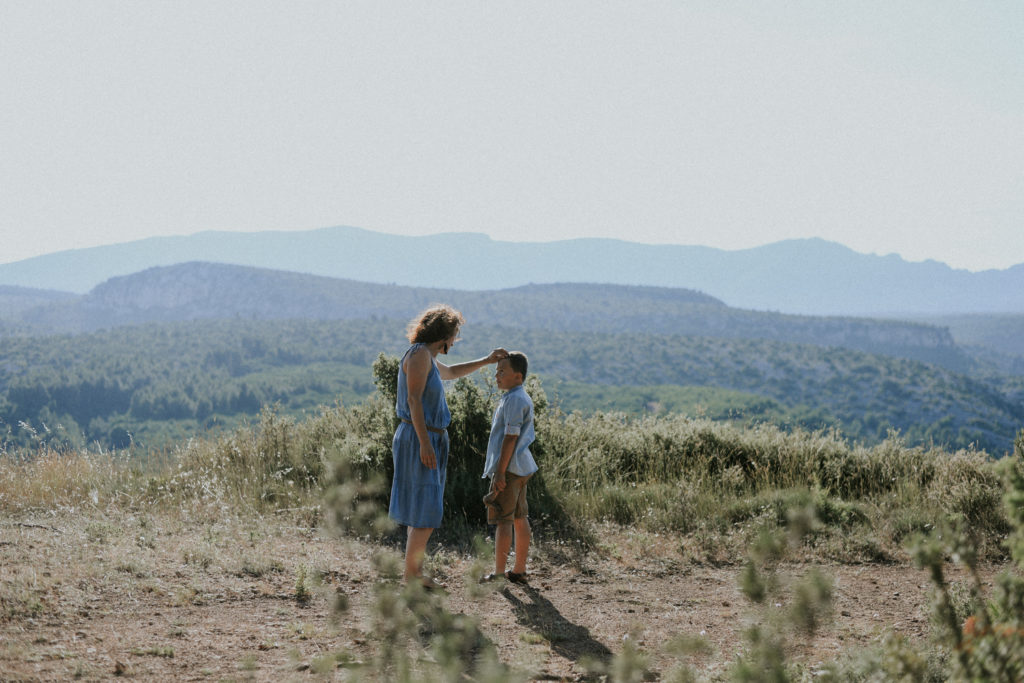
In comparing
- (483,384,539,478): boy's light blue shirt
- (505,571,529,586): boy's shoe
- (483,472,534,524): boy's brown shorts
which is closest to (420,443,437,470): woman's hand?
(483,384,539,478): boy's light blue shirt

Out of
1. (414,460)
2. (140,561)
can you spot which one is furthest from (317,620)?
(140,561)

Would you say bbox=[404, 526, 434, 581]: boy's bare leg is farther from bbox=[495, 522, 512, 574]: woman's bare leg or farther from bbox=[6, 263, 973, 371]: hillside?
bbox=[6, 263, 973, 371]: hillside

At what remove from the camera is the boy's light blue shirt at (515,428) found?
16.3ft

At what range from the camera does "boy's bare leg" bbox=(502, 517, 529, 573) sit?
5309 mm

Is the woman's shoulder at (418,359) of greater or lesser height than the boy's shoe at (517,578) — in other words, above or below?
above

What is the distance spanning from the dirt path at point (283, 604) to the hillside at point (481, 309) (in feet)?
407

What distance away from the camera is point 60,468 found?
325 inches

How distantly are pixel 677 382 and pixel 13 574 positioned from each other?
9596 cm

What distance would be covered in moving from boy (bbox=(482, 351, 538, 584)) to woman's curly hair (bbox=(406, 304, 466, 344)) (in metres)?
0.46

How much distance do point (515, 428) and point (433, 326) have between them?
0.87 metres

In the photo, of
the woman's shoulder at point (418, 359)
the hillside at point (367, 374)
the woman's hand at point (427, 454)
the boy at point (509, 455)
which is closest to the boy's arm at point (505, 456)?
the boy at point (509, 455)

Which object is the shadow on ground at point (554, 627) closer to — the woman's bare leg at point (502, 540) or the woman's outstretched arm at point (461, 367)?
the woman's bare leg at point (502, 540)

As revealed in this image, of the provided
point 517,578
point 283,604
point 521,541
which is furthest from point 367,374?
point 283,604

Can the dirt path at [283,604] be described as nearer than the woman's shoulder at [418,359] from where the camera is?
Yes
